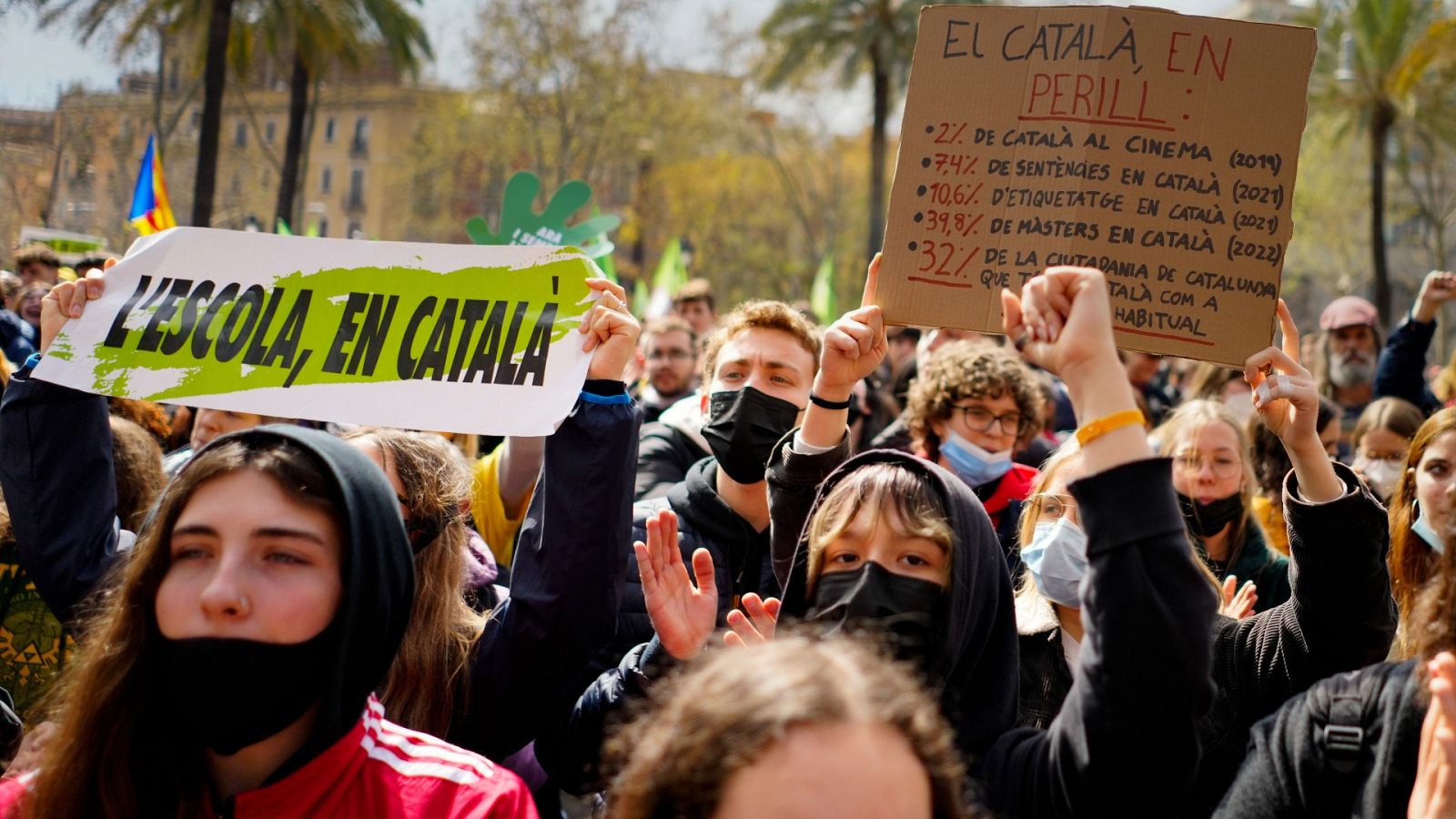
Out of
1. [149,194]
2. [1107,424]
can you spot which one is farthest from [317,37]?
[1107,424]

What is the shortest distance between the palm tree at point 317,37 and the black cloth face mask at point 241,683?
65.2 ft

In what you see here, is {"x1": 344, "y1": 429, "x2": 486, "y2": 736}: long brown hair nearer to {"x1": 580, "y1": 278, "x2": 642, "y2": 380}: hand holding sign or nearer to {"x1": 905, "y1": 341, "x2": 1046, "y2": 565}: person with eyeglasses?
{"x1": 580, "y1": 278, "x2": 642, "y2": 380}: hand holding sign

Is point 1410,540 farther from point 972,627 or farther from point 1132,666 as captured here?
point 1132,666

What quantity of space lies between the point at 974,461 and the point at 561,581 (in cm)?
259

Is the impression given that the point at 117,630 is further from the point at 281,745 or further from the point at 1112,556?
the point at 1112,556

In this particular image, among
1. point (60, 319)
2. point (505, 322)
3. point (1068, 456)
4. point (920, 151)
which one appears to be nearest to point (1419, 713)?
point (1068, 456)

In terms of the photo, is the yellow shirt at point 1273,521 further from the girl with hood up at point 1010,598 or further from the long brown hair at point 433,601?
the long brown hair at point 433,601

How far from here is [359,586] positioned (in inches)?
Answer: 83.1

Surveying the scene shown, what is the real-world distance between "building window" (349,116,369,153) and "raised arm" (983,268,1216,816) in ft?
188

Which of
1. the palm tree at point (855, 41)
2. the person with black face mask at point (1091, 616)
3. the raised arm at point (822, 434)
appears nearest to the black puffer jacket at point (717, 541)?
the raised arm at point (822, 434)

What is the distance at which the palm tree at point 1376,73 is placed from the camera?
2223 centimetres

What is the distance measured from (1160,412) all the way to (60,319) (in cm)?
700

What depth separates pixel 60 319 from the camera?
3.13 meters

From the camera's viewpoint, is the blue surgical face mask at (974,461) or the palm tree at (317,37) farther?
the palm tree at (317,37)
